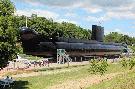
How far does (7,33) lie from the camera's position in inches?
1367

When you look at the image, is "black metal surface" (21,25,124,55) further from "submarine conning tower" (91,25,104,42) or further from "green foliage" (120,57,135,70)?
"green foliage" (120,57,135,70)

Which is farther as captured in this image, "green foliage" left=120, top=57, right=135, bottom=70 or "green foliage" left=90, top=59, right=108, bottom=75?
"green foliage" left=120, top=57, right=135, bottom=70

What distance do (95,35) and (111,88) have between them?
75.9 metres

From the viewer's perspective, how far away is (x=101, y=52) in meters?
98.3

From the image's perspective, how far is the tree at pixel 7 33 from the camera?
34281mm

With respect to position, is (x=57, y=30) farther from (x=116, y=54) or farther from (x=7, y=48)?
(x=7, y=48)

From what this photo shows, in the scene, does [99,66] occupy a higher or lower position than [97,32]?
lower

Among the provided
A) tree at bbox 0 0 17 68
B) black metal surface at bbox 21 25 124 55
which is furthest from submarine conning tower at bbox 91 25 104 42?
tree at bbox 0 0 17 68

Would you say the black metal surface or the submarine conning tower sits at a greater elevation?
the submarine conning tower

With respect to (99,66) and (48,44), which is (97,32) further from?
(99,66)

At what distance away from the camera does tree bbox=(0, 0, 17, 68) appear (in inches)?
1350

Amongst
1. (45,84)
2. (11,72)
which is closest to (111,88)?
(45,84)

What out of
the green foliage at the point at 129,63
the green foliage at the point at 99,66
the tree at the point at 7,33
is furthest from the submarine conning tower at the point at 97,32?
the tree at the point at 7,33

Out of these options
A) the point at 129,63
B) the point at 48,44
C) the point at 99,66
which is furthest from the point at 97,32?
the point at 99,66
